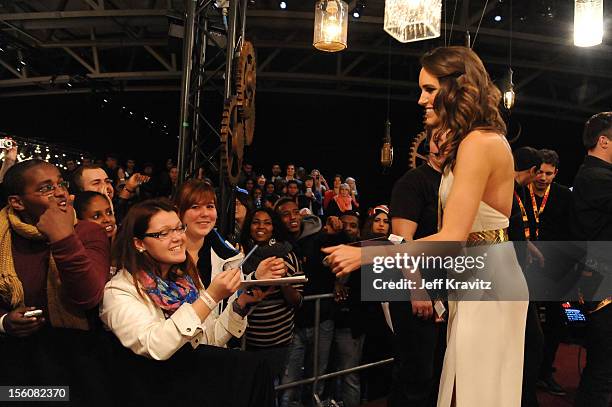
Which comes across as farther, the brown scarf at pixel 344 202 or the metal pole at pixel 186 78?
the brown scarf at pixel 344 202

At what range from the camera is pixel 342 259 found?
158cm

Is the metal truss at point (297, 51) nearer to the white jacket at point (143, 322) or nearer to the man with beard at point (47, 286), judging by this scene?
the man with beard at point (47, 286)

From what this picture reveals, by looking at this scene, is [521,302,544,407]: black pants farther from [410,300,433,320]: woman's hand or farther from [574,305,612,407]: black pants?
[574,305,612,407]: black pants

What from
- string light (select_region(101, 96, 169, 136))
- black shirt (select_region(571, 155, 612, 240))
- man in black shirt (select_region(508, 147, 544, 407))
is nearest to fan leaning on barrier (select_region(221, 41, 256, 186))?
man in black shirt (select_region(508, 147, 544, 407))

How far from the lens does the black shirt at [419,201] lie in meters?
2.63

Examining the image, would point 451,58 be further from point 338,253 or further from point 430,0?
point 430,0

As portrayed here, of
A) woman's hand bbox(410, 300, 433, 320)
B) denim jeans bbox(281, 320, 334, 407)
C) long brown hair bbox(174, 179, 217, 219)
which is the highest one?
long brown hair bbox(174, 179, 217, 219)

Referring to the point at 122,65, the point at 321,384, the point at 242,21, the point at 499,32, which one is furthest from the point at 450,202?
the point at 122,65

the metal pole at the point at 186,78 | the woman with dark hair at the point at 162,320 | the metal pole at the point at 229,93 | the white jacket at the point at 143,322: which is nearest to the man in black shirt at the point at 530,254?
the woman with dark hair at the point at 162,320

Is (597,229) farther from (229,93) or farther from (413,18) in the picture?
(229,93)

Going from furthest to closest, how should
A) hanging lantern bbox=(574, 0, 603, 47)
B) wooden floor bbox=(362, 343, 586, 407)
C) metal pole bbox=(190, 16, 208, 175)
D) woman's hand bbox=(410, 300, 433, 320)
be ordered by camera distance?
metal pole bbox=(190, 16, 208, 175) → wooden floor bbox=(362, 343, 586, 407) → hanging lantern bbox=(574, 0, 603, 47) → woman's hand bbox=(410, 300, 433, 320)

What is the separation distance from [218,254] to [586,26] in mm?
2797

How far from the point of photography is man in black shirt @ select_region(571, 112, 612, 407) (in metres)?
2.47

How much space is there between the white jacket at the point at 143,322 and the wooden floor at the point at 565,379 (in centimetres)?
233
